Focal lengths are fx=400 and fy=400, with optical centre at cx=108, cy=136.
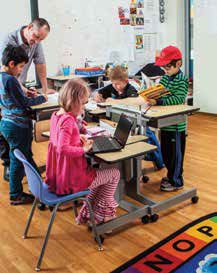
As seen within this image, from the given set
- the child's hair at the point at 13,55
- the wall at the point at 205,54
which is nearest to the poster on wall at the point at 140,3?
the wall at the point at 205,54

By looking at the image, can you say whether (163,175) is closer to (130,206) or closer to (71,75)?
(130,206)

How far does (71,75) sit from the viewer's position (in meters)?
5.88

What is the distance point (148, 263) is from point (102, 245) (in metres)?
0.38

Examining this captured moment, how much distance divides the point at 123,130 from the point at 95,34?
12.6 ft

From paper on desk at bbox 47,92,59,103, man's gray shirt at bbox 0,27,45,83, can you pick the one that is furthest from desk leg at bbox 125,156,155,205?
man's gray shirt at bbox 0,27,45,83

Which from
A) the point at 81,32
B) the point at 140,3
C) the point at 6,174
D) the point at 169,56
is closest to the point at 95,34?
the point at 81,32

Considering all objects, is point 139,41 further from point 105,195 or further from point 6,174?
point 105,195

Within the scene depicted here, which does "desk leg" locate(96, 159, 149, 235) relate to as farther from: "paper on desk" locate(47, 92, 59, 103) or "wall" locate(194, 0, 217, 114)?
"wall" locate(194, 0, 217, 114)

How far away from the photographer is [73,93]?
2.48 m

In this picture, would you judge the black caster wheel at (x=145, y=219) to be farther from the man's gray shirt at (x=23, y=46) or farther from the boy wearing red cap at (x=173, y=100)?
the man's gray shirt at (x=23, y=46)

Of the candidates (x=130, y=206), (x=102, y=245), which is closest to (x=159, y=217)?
(x=130, y=206)

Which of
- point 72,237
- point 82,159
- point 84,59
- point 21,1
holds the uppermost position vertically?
point 21,1

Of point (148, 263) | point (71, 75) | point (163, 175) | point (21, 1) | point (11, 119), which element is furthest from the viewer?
point (71, 75)

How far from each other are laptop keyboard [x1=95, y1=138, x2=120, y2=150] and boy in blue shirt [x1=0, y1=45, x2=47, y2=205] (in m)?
0.85
